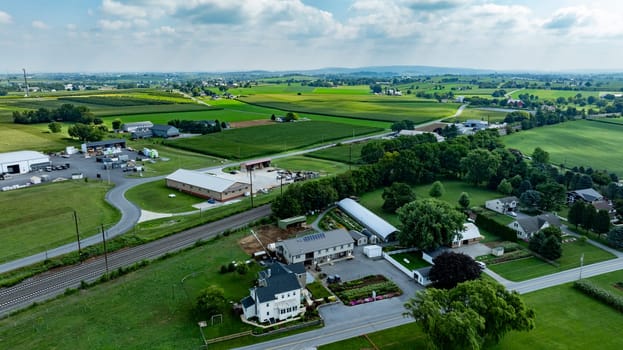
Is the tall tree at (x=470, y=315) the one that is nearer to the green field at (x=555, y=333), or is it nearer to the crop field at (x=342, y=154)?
the green field at (x=555, y=333)

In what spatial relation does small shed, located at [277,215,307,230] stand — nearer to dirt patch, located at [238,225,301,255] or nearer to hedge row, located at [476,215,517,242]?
dirt patch, located at [238,225,301,255]

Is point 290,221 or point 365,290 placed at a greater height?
point 290,221

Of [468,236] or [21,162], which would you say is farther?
[21,162]

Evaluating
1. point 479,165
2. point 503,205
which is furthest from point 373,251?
point 479,165

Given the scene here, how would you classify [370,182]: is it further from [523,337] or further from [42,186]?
[42,186]

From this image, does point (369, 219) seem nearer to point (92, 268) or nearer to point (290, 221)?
point (290, 221)

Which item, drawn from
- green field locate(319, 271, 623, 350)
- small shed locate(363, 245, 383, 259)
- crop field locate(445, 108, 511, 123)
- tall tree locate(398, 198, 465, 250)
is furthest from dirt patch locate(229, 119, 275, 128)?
green field locate(319, 271, 623, 350)
